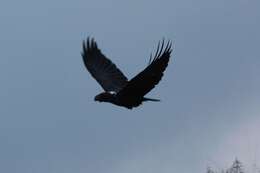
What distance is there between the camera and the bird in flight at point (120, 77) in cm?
5866

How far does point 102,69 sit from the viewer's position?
62.4 metres

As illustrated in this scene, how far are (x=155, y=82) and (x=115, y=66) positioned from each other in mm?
3490

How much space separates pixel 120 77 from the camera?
61938 millimetres

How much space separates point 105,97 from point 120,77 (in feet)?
5.86

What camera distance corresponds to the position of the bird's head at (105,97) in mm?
60094

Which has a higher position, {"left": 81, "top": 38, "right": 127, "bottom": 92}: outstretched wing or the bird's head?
{"left": 81, "top": 38, "right": 127, "bottom": 92}: outstretched wing

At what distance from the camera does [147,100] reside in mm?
59781

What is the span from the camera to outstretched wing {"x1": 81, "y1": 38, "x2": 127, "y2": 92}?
2437 inches

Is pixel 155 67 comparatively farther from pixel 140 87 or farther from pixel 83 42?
pixel 83 42

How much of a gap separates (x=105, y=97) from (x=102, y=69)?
229 centimetres

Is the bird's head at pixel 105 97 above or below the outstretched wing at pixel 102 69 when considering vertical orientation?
below

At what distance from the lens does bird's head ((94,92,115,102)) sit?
60094mm

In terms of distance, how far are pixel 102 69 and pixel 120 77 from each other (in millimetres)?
690

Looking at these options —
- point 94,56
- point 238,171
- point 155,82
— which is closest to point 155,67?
point 155,82
